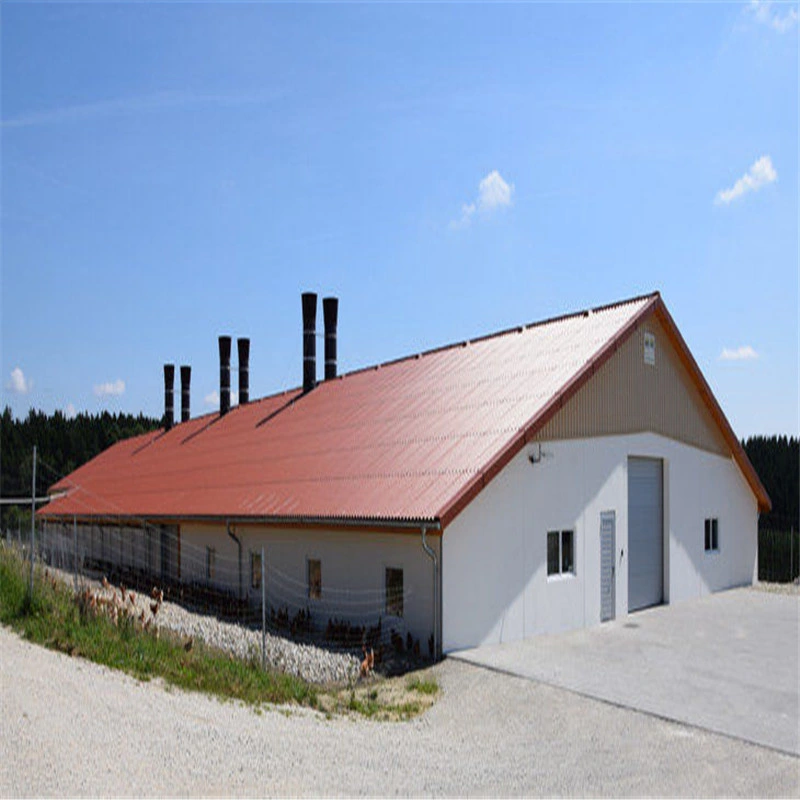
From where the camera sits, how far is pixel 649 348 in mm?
19484

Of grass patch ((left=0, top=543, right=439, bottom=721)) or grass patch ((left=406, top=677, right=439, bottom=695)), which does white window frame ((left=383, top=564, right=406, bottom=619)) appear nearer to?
grass patch ((left=0, top=543, right=439, bottom=721))

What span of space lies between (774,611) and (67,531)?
2945cm

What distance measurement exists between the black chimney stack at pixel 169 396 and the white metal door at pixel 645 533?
30954 millimetres

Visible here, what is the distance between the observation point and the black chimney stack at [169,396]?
46.0 meters

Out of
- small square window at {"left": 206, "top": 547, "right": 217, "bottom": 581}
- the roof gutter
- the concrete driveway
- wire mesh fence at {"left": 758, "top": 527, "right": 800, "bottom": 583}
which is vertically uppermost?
the roof gutter

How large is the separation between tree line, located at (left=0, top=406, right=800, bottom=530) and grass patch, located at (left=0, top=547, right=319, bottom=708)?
3803 cm

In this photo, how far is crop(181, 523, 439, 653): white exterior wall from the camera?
581 inches

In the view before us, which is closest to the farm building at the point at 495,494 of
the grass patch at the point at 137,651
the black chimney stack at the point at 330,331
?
the grass patch at the point at 137,651

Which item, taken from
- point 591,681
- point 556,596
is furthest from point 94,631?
point 556,596

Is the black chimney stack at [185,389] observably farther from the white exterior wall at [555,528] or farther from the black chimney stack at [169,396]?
the white exterior wall at [555,528]

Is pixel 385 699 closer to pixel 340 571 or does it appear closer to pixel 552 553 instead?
pixel 340 571

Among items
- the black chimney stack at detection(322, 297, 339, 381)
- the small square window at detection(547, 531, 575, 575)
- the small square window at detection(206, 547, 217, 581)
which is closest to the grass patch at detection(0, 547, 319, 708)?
the small square window at detection(547, 531, 575, 575)

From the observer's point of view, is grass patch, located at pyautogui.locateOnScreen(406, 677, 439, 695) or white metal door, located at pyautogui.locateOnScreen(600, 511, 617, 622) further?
white metal door, located at pyautogui.locateOnScreen(600, 511, 617, 622)

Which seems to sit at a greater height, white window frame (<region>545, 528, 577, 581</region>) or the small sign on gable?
the small sign on gable
